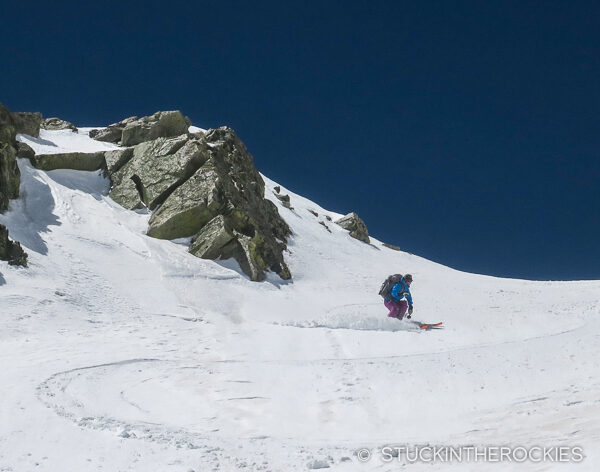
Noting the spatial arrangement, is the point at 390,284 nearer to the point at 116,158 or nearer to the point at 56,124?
the point at 116,158

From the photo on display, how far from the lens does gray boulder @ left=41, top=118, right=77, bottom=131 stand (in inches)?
1597

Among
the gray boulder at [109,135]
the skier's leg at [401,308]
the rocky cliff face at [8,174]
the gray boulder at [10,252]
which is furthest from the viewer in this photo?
the gray boulder at [109,135]

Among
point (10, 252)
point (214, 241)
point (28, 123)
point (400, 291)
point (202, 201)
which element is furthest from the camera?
point (28, 123)

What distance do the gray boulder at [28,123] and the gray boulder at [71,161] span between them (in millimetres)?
6935

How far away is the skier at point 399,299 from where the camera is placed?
58.9ft

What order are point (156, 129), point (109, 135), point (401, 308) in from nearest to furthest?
point (401, 308), point (156, 129), point (109, 135)

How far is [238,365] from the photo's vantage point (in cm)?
1030

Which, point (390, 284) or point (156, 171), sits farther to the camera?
point (156, 171)

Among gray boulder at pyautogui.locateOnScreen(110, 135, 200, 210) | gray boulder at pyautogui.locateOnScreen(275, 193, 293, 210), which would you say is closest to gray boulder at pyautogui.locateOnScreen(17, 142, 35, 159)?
gray boulder at pyautogui.locateOnScreen(110, 135, 200, 210)

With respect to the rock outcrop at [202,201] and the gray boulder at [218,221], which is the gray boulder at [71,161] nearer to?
the rock outcrop at [202,201]

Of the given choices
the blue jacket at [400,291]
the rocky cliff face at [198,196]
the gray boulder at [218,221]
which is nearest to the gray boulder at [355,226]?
the rocky cliff face at [198,196]

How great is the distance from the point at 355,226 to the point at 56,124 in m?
27.6

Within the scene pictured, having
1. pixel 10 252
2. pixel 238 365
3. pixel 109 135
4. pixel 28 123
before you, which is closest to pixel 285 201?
pixel 109 135

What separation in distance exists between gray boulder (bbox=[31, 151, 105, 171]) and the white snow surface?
9.36 feet
